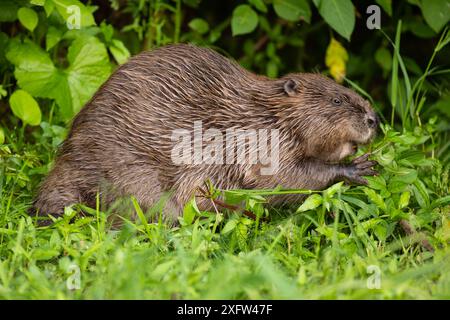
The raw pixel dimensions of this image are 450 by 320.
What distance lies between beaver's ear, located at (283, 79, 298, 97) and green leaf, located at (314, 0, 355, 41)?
2.10 ft

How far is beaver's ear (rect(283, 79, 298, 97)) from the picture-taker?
3502mm

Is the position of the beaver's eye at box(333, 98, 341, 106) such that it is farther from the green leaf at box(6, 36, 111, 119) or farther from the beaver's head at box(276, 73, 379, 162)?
the green leaf at box(6, 36, 111, 119)

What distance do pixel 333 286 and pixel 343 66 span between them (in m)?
2.66

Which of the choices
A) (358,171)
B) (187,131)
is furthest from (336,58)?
(187,131)

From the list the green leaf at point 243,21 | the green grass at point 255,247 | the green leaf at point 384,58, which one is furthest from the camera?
the green leaf at point 384,58

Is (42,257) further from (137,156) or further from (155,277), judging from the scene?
(137,156)

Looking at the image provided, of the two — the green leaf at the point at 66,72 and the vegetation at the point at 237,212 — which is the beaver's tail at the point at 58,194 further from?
the green leaf at the point at 66,72

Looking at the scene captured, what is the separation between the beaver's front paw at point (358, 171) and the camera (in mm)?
3393

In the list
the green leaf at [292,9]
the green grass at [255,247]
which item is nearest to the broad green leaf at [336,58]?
the green leaf at [292,9]

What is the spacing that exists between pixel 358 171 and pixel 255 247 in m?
0.65

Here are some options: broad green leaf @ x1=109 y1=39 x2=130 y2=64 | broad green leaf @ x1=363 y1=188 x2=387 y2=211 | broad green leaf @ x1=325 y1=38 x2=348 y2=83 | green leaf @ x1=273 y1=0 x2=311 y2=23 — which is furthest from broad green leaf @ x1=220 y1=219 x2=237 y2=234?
broad green leaf @ x1=325 y1=38 x2=348 y2=83

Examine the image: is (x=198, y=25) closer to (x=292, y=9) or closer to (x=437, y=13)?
(x=292, y=9)

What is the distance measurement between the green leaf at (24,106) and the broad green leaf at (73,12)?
46cm
